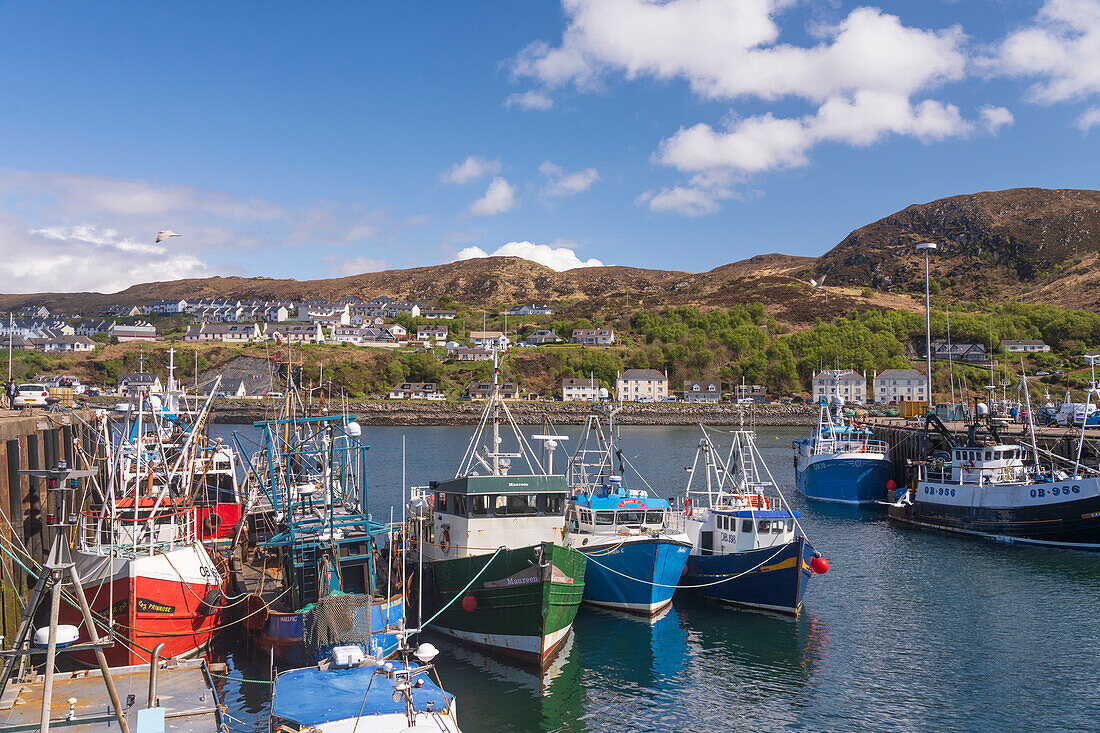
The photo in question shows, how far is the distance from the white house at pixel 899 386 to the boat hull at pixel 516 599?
13506 cm

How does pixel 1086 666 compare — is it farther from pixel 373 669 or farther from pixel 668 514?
pixel 373 669

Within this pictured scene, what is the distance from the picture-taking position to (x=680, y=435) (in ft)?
354

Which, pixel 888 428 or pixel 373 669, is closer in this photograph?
pixel 373 669

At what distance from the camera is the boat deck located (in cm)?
A: 1213

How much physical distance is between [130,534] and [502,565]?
9917 millimetres

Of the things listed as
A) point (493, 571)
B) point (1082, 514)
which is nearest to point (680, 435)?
point (1082, 514)

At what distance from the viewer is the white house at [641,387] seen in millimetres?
156000

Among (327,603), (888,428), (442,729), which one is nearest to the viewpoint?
(442,729)

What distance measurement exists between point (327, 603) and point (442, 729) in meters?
6.02

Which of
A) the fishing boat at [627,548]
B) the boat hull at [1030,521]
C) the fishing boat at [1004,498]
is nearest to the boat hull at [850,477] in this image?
the fishing boat at [1004,498]

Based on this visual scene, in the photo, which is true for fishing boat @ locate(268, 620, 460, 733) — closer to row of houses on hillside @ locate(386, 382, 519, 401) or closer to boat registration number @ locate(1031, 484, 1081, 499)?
boat registration number @ locate(1031, 484, 1081, 499)

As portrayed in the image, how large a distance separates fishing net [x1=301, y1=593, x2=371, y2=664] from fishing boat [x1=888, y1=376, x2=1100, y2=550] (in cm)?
3397

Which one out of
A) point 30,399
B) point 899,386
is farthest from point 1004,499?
point 899,386

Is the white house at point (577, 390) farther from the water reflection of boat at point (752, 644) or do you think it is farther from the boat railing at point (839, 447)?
the water reflection of boat at point (752, 644)
